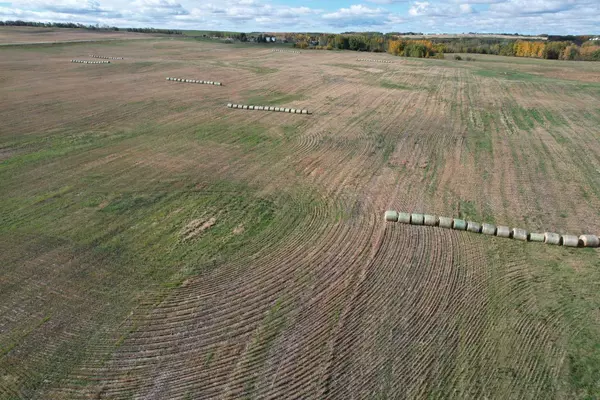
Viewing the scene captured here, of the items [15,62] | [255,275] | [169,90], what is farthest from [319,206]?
[15,62]

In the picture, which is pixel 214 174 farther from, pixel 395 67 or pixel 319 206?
pixel 395 67

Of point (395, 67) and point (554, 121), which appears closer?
point (554, 121)

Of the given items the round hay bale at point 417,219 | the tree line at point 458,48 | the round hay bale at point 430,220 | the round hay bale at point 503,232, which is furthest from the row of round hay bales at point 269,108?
the tree line at point 458,48

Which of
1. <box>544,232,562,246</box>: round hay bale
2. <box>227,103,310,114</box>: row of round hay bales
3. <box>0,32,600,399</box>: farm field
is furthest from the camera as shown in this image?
<box>227,103,310,114</box>: row of round hay bales

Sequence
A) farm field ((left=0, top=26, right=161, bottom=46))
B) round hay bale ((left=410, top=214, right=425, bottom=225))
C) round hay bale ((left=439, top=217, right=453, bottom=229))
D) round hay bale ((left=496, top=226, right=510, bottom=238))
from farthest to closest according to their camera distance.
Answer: farm field ((left=0, top=26, right=161, bottom=46)), round hay bale ((left=410, top=214, right=425, bottom=225)), round hay bale ((left=439, top=217, right=453, bottom=229)), round hay bale ((left=496, top=226, right=510, bottom=238))

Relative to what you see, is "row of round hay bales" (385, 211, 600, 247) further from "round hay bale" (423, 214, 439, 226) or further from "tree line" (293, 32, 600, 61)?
"tree line" (293, 32, 600, 61)

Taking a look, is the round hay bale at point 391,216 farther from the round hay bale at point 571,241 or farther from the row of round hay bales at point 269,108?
the row of round hay bales at point 269,108

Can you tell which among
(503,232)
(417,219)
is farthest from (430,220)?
(503,232)

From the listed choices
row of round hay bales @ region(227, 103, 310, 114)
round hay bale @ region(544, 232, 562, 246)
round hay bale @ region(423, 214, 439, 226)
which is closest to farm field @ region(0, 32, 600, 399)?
round hay bale @ region(423, 214, 439, 226)
